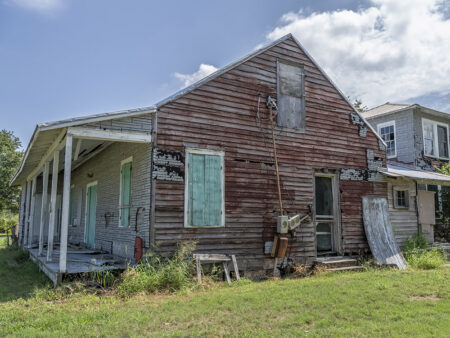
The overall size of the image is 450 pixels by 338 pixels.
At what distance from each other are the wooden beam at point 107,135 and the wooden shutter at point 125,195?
1.71 metres

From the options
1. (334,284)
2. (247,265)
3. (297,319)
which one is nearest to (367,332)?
(297,319)

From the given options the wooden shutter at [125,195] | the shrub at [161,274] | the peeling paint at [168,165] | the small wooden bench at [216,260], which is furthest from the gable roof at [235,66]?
the small wooden bench at [216,260]

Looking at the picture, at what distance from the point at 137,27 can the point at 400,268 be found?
31.1ft

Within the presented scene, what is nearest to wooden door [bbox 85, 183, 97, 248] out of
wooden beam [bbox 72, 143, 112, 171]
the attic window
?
wooden beam [bbox 72, 143, 112, 171]

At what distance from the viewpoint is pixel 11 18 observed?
27.9 ft

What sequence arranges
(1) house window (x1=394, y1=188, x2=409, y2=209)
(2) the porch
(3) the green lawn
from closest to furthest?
(3) the green lawn → (2) the porch → (1) house window (x1=394, y1=188, x2=409, y2=209)

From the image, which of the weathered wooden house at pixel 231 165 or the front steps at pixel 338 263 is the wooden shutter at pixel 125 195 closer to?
the weathered wooden house at pixel 231 165

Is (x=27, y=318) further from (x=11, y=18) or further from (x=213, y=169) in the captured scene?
(x=11, y=18)

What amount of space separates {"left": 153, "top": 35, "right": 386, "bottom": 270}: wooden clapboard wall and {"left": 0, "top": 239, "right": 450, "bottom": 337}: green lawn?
1.63 m

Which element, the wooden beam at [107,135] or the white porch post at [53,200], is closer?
the wooden beam at [107,135]

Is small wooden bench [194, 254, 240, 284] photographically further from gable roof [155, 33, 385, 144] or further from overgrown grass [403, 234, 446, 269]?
overgrown grass [403, 234, 446, 269]

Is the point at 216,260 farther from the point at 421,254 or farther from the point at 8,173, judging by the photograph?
the point at 8,173

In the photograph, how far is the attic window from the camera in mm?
10062

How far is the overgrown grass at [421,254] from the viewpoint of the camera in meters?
10.0
